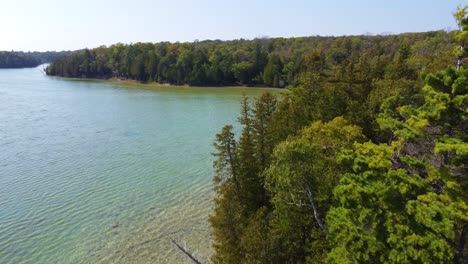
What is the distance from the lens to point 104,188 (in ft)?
84.3

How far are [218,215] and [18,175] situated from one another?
20.5 meters

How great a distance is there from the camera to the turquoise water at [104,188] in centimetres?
1842

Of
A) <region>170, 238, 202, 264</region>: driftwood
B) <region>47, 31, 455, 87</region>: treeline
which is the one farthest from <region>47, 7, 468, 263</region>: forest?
<region>47, 31, 455, 87</region>: treeline

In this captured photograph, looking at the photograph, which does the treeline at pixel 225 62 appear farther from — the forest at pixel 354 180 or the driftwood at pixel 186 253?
the driftwood at pixel 186 253

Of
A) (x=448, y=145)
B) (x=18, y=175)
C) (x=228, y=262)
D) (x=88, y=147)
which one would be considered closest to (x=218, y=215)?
(x=228, y=262)

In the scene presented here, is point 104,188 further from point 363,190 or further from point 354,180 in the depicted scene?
point 363,190

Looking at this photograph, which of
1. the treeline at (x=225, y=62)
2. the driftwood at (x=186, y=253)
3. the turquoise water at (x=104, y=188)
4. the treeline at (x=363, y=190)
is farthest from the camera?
the treeline at (x=225, y=62)

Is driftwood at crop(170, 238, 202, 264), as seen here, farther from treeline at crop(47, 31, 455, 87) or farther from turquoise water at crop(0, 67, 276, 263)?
treeline at crop(47, 31, 455, 87)

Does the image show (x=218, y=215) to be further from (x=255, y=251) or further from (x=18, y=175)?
(x=18, y=175)

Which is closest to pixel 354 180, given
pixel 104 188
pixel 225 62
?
pixel 104 188

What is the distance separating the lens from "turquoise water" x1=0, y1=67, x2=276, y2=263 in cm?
1842

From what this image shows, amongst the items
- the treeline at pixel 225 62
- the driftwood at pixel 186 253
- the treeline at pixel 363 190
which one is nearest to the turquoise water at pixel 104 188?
the driftwood at pixel 186 253

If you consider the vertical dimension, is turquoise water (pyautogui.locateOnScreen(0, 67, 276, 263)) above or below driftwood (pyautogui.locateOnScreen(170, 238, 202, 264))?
above

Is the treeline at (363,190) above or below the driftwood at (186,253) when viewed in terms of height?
above
